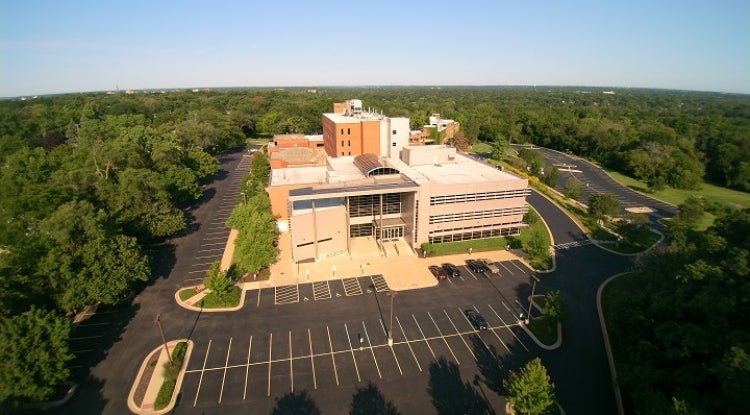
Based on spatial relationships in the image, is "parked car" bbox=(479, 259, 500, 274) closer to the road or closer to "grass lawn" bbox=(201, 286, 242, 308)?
the road

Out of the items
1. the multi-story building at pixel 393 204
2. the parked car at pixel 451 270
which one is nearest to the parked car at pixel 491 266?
the parked car at pixel 451 270

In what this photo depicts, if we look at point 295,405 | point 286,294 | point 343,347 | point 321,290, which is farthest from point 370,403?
point 286,294

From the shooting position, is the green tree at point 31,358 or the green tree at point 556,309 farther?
the green tree at point 556,309

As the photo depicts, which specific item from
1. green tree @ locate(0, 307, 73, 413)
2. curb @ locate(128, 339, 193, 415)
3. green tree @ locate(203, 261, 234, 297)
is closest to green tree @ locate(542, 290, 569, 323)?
curb @ locate(128, 339, 193, 415)

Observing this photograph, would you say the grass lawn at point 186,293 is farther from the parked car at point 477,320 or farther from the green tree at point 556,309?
the green tree at point 556,309

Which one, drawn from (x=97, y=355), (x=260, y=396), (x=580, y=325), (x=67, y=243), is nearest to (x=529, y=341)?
(x=580, y=325)

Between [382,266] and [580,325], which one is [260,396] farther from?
[580,325]
